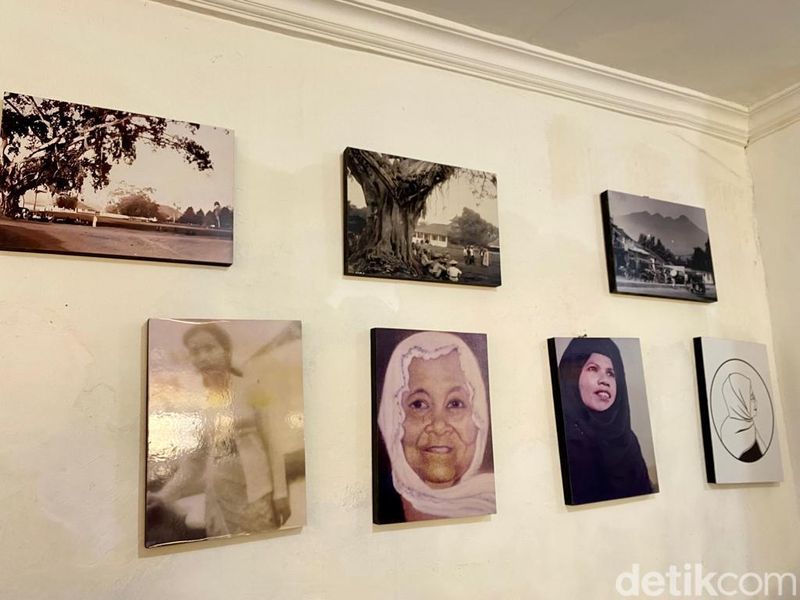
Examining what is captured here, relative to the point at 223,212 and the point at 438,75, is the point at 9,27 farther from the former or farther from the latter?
the point at 438,75

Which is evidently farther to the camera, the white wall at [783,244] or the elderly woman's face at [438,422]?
the white wall at [783,244]

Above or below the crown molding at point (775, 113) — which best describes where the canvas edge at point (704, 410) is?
below

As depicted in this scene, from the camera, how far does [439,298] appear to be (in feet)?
4.51

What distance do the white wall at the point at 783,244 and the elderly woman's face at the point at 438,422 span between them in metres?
1.07

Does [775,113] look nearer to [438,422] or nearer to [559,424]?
[559,424]

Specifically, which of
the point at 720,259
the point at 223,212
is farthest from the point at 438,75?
the point at 720,259

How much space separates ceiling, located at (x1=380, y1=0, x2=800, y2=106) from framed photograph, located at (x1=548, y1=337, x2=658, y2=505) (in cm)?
74

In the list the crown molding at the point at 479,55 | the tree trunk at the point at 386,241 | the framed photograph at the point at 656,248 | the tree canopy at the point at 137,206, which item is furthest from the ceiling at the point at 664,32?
the tree canopy at the point at 137,206

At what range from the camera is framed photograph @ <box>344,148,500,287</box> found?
4.27ft

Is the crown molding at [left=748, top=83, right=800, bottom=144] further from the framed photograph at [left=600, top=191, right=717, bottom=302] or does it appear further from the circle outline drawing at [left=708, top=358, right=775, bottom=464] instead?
the circle outline drawing at [left=708, top=358, right=775, bottom=464]

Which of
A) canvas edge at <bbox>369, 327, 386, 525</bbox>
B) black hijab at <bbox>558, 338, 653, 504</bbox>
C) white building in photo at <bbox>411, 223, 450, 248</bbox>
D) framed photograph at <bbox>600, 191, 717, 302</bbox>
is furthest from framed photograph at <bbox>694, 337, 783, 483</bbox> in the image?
canvas edge at <bbox>369, 327, 386, 525</bbox>

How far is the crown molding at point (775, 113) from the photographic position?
1.82 m

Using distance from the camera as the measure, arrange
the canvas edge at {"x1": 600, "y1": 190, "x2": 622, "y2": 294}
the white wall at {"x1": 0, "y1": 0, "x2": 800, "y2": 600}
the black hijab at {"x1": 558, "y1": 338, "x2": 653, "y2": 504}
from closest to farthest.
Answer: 1. the white wall at {"x1": 0, "y1": 0, "x2": 800, "y2": 600}
2. the black hijab at {"x1": 558, "y1": 338, "x2": 653, "y2": 504}
3. the canvas edge at {"x1": 600, "y1": 190, "x2": 622, "y2": 294}

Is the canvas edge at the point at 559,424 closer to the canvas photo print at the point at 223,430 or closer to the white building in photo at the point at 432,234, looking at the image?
the white building in photo at the point at 432,234
